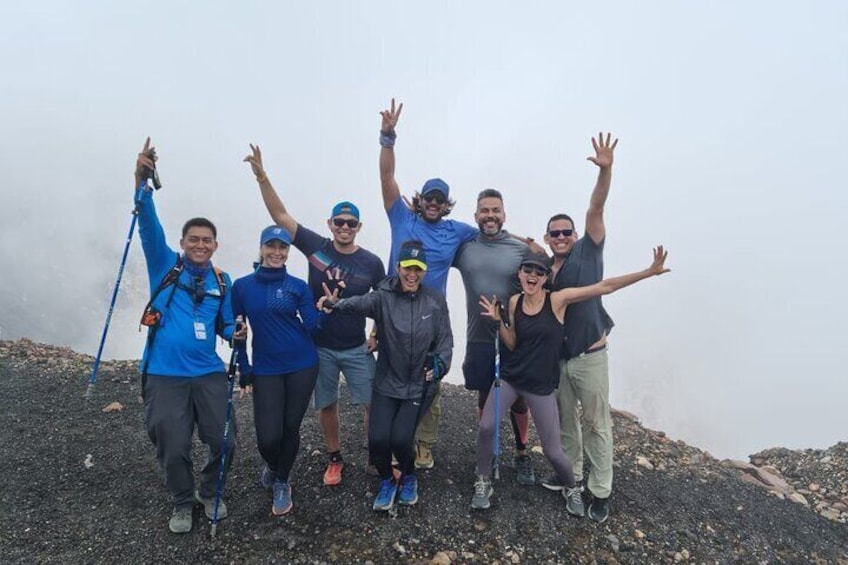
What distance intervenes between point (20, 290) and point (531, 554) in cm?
17716

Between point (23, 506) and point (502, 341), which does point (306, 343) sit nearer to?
point (502, 341)

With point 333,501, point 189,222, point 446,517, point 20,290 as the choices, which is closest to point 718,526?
point 446,517

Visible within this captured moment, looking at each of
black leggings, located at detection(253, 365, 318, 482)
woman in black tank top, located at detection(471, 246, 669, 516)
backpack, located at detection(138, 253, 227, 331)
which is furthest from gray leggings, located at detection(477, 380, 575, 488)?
backpack, located at detection(138, 253, 227, 331)

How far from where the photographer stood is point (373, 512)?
6.43 m

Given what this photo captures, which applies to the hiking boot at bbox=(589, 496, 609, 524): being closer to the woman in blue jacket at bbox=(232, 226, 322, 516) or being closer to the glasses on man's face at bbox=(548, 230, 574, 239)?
the glasses on man's face at bbox=(548, 230, 574, 239)

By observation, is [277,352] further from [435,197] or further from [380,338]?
[435,197]

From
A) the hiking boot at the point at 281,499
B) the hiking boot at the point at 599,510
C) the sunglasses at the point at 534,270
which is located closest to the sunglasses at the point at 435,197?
the sunglasses at the point at 534,270

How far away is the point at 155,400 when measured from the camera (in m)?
5.65

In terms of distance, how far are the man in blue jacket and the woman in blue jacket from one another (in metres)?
0.28

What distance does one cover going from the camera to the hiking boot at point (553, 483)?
7.29 m

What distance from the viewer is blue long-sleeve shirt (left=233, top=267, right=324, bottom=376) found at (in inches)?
244

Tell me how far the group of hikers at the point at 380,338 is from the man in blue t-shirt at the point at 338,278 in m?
0.02

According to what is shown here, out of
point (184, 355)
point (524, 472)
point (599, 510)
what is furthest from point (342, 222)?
point (599, 510)

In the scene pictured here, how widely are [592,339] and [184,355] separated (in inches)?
219
